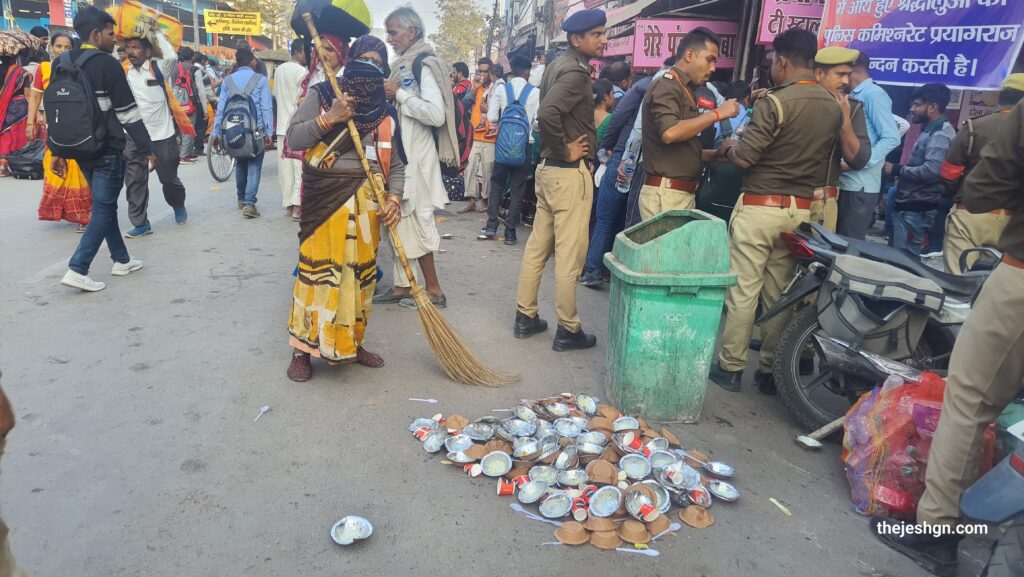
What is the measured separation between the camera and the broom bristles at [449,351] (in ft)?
11.8

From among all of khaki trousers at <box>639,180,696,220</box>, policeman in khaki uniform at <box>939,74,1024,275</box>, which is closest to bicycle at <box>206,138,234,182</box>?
khaki trousers at <box>639,180,696,220</box>

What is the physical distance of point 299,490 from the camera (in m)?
2.65

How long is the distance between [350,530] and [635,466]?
1.22 metres

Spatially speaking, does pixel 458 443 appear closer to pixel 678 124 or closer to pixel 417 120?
pixel 678 124

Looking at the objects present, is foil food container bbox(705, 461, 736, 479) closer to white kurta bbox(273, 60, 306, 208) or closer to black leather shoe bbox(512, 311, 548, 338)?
black leather shoe bbox(512, 311, 548, 338)

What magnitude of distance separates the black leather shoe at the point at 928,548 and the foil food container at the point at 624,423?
109cm

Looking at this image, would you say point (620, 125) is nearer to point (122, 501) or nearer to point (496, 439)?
point (496, 439)

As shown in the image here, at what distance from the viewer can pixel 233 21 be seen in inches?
1124

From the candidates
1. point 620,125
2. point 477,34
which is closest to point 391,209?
point 620,125

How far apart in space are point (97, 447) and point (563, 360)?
252 centimetres

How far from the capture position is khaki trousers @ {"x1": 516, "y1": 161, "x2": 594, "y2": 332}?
4.05 m

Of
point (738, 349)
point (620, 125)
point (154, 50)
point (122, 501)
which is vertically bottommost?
point (122, 501)

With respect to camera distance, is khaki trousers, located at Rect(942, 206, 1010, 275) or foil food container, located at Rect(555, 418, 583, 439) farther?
khaki trousers, located at Rect(942, 206, 1010, 275)

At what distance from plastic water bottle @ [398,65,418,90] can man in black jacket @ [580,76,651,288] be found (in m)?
1.69
